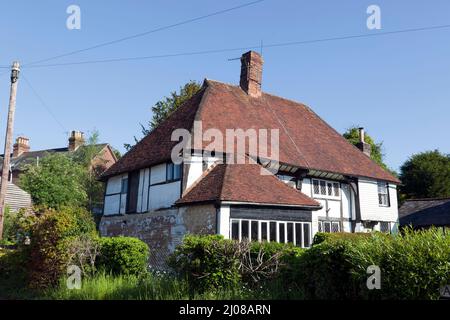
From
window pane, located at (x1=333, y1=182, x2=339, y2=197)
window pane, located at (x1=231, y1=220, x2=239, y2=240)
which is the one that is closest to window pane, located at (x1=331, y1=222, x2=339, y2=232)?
window pane, located at (x1=333, y1=182, x2=339, y2=197)

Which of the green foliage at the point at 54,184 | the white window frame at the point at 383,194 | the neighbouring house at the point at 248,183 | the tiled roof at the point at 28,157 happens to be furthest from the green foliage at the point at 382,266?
the tiled roof at the point at 28,157

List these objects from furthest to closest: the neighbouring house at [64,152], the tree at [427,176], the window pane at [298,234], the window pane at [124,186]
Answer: the neighbouring house at [64,152] → the tree at [427,176] → the window pane at [124,186] → the window pane at [298,234]

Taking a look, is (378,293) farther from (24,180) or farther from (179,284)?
(24,180)

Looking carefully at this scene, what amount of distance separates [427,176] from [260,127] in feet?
95.6

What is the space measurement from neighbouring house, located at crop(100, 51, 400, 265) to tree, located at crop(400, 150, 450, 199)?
1790cm

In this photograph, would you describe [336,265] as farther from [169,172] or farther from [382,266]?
[169,172]

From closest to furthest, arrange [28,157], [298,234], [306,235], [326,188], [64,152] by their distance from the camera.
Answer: [298,234], [306,235], [326,188], [64,152], [28,157]

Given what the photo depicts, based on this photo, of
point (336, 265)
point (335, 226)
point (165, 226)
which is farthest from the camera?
point (335, 226)

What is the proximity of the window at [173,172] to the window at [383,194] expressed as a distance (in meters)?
14.3

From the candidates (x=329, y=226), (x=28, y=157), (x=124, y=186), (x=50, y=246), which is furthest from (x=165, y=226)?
(x=28, y=157)

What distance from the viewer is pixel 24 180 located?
113 ft

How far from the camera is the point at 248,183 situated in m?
18.2

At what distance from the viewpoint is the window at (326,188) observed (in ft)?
77.0

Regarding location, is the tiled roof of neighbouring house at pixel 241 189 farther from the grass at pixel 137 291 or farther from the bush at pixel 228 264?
the bush at pixel 228 264
